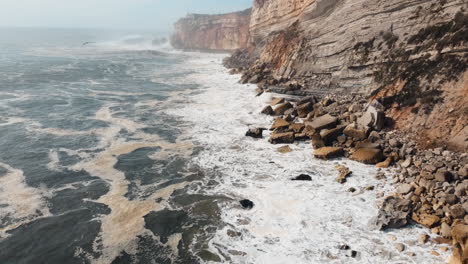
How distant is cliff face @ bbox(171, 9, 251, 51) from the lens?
356 feet

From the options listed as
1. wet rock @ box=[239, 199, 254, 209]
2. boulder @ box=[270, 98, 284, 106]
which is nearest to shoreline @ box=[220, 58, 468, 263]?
boulder @ box=[270, 98, 284, 106]

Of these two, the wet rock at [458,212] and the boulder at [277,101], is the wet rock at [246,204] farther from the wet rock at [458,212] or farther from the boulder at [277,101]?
the boulder at [277,101]

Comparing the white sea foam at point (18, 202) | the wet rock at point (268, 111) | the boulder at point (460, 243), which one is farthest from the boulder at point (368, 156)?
the white sea foam at point (18, 202)

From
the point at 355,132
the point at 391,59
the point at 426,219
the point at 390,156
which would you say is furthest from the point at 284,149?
the point at 391,59

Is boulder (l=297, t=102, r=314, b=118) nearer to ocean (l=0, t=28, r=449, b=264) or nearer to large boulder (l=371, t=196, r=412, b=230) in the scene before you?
ocean (l=0, t=28, r=449, b=264)

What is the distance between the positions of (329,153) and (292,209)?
21.0ft

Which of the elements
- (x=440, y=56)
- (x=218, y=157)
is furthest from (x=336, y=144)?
(x=440, y=56)

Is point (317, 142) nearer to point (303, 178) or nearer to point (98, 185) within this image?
point (303, 178)

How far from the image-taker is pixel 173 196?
17.5m

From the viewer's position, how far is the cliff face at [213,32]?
4277 inches

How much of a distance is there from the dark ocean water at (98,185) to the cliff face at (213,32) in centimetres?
7259

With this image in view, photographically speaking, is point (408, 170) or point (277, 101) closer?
point (408, 170)

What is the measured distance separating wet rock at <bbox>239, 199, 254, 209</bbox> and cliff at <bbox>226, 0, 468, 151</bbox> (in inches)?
435

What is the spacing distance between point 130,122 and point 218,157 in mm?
11366
